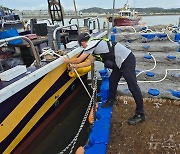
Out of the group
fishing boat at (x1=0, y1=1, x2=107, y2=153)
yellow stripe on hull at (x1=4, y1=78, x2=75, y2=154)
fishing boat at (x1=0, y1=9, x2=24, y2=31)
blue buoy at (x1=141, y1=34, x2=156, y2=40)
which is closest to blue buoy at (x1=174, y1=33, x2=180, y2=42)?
blue buoy at (x1=141, y1=34, x2=156, y2=40)

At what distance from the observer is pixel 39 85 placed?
3418 mm

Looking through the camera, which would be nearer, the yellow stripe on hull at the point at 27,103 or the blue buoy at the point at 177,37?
the yellow stripe on hull at the point at 27,103

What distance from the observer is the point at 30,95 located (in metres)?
3.25

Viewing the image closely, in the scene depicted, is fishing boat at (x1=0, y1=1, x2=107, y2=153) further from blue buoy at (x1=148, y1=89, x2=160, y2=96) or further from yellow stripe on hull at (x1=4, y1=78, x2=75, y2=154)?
blue buoy at (x1=148, y1=89, x2=160, y2=96)

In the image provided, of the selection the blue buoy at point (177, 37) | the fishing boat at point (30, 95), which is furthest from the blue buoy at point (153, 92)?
the blue buoy at point (177, 37)

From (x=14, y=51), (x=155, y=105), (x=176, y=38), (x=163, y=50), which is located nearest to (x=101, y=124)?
(x=155, y=105)

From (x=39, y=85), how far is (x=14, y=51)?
1553mm

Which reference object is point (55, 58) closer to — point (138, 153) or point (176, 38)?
point (138, 153)

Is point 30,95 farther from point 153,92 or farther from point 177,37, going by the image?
point 177,37

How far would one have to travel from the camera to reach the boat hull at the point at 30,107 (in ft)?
9.50

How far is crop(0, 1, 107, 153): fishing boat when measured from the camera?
2850 millimetres

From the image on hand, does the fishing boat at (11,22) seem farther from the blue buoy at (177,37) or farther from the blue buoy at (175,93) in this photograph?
the blue buoy at (175,93)

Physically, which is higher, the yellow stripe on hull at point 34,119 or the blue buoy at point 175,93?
the blue buoy at point 175,93

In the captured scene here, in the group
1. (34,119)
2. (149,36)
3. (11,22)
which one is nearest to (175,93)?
(34,119)
